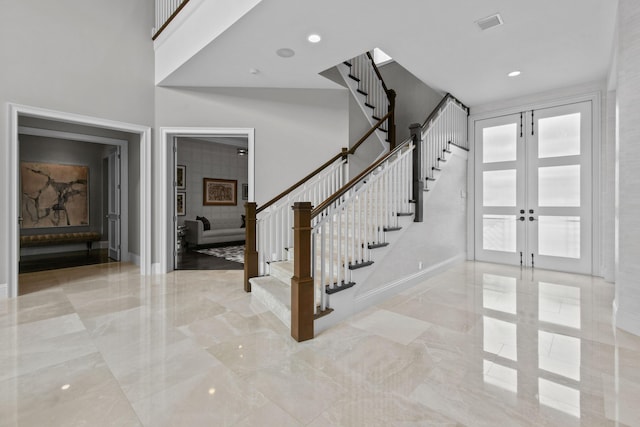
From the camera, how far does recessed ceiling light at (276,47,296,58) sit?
135 inches

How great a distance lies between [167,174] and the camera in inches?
181

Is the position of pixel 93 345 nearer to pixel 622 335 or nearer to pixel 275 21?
pixel 275 21

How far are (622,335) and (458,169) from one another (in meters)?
3.26

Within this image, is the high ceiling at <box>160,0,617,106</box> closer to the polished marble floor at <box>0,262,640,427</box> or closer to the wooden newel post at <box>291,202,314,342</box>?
the wooden newel post at <box>291,202,314,342</box>

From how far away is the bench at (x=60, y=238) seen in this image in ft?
19.1

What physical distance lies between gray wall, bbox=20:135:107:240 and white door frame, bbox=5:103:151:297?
113 inches

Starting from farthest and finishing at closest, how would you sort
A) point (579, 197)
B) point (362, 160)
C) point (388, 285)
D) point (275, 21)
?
point (362, 160)
point (579, 197)
point (388, 285)
point (275, 21)

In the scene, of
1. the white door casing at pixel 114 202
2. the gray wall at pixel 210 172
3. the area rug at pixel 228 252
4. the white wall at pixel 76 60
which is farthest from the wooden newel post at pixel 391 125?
the gray wall at pixel 210 172

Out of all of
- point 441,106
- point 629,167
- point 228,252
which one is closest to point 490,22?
point 441,106

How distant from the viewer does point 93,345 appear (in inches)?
90.7

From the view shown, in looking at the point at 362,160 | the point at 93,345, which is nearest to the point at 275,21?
the point at 362,160

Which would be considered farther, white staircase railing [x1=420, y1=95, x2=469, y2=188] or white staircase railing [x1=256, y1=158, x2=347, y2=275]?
white staircase railing [x1=420, y1=95, x2=469, y2=188]

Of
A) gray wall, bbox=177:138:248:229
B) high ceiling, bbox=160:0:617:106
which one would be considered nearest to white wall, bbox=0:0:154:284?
high ceiling, bbox=160:0:617:106

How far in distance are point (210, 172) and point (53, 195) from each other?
3.48 metres
